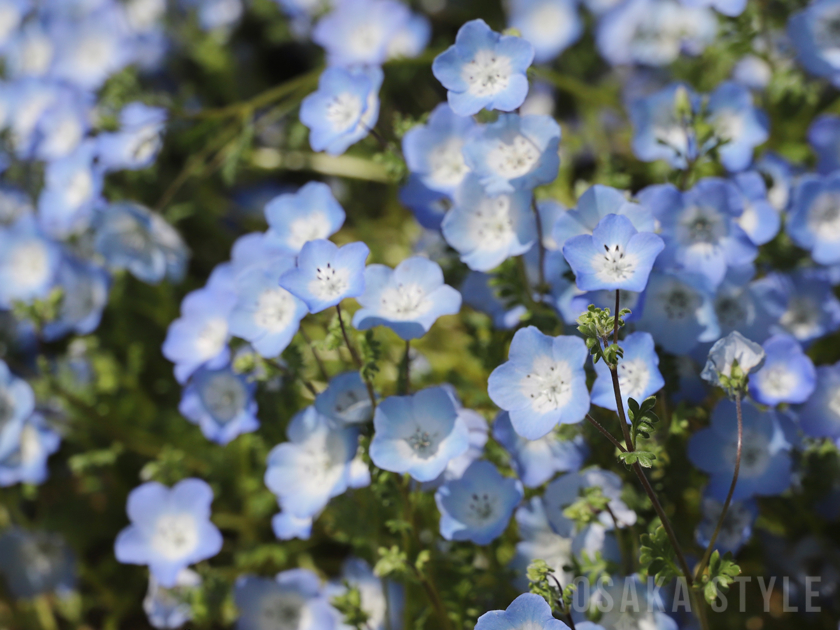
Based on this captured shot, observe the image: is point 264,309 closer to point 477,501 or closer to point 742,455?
point 477,501

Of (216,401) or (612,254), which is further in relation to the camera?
(216,401)

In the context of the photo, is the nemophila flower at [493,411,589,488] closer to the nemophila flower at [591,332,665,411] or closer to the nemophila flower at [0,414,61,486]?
the nemophila flower at [591,332,665,411]

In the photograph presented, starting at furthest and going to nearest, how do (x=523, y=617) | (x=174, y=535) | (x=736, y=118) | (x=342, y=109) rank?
(x=736, y=118), (x=174, y=535), (x=342, y=109), (x=523, y=617)

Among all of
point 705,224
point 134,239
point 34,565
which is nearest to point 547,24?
point 705,224

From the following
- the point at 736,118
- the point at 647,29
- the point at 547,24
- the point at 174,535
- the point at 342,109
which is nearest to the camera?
the point at 342,109

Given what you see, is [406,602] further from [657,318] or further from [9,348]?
[9,348]

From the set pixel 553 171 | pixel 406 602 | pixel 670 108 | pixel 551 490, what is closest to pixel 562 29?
pixel 670 108
